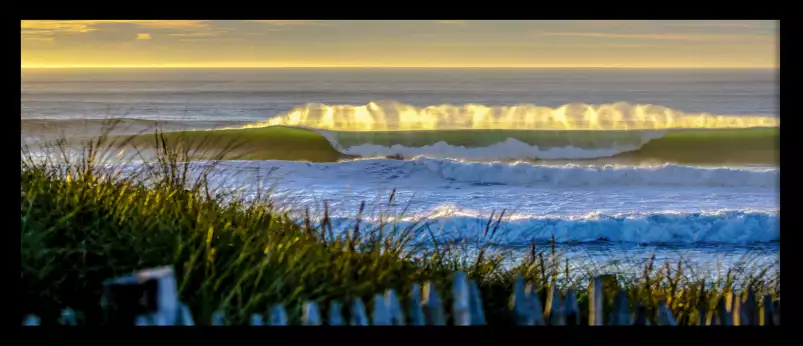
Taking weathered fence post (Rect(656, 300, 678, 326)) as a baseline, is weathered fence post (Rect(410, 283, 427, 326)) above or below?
above

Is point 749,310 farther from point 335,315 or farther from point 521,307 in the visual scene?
point 335,315

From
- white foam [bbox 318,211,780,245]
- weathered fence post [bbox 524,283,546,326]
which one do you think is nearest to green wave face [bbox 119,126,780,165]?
white foam [bbox 318,211,780,245]

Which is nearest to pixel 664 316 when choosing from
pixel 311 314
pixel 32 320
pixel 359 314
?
pixel 359 314

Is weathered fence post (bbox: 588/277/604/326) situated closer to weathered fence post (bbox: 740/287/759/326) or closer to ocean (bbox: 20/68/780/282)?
weathered fence post (bbox: 740/287/759/326)

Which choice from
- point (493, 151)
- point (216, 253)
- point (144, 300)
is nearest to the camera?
point (144, 300)

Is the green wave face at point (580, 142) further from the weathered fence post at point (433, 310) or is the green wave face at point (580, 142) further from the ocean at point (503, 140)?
the weathered fence post at point (433, 310)

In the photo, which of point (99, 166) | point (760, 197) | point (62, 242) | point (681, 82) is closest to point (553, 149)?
point (681, 82)
